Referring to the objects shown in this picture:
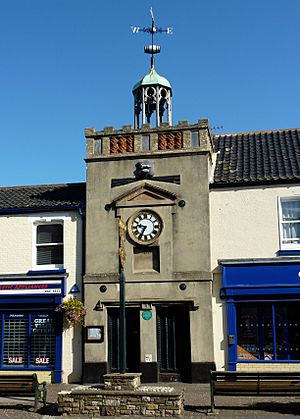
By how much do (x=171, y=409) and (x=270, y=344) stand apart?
20.4ft

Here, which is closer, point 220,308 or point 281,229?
point 220,308

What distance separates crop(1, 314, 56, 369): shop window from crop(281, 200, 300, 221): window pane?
837 centimetres

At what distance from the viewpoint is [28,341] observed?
19.2 metres

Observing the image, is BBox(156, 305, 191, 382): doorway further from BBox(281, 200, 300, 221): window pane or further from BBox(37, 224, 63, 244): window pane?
BBox(37, 224, 63, 244): window pane

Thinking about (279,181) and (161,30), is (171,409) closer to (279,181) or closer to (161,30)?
(279,181)

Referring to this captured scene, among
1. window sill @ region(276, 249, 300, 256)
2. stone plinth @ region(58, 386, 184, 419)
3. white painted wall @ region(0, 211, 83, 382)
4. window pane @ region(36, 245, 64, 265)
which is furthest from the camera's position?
Answer: window pane @ region(36, 245, 64, 265)

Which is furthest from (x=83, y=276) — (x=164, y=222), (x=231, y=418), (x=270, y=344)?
(x=231, y=418)

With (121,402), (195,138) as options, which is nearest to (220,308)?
(195,138)

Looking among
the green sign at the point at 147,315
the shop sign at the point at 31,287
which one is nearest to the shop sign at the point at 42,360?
the shop sign at the point at 31,287

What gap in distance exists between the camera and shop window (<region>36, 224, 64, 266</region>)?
19.9 metres

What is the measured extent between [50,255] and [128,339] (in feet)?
13.4

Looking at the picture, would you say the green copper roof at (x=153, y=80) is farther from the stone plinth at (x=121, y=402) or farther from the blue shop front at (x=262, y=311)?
the stone plinth at (x=121, y=402)

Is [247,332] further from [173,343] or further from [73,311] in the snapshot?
[73,311]

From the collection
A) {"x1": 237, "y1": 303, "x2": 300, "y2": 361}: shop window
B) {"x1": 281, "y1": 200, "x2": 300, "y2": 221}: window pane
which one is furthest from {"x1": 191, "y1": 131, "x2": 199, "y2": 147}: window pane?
{"x1": 237, "y1": 303, "x2": 300, "y2": 361}: shop window
